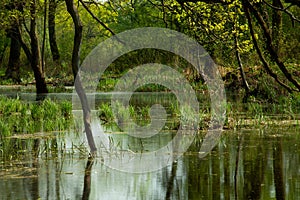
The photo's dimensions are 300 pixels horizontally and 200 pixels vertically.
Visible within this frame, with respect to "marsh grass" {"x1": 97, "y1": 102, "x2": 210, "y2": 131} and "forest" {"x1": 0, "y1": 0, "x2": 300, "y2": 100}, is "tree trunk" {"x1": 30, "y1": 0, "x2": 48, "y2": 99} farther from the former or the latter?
"marsh grass" {"x1": 97, "y1": 102, "x2": 210, "y2": 131}

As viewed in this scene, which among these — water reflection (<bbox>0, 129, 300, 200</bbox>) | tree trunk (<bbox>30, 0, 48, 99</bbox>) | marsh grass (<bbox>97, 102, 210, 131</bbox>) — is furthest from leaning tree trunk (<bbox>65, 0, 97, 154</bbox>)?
tree trunk (<bbox>30, 0, 48, 99</bbox>)

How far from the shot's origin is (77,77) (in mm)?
8453

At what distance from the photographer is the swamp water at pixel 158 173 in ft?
20.7

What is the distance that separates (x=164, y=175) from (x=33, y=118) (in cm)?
639

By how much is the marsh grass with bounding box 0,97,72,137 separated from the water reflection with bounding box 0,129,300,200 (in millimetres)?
1770

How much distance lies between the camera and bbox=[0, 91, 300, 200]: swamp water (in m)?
6.32

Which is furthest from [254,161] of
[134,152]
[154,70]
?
[154,70]

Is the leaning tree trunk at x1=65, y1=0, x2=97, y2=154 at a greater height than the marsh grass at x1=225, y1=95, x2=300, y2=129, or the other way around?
the leaning tree trunk at x1=65, y1=0, x2=97, y2=154

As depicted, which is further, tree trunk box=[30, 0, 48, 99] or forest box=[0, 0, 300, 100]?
tree trunk box=[30, 0, 48, 99]

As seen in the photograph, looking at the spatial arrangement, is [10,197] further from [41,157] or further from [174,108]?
[174,108]

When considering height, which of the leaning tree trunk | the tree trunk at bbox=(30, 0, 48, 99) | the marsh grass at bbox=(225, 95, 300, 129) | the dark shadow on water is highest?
the tree trunk at bbox=(30, 0, 48, 99)

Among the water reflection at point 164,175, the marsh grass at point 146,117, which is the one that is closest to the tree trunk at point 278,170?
the water reflection at point 164,175

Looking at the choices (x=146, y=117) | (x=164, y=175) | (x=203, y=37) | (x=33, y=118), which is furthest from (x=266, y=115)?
(x=164, y=175)

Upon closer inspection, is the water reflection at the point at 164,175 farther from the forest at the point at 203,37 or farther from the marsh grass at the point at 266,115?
the marsh grass at the point at 266,115
